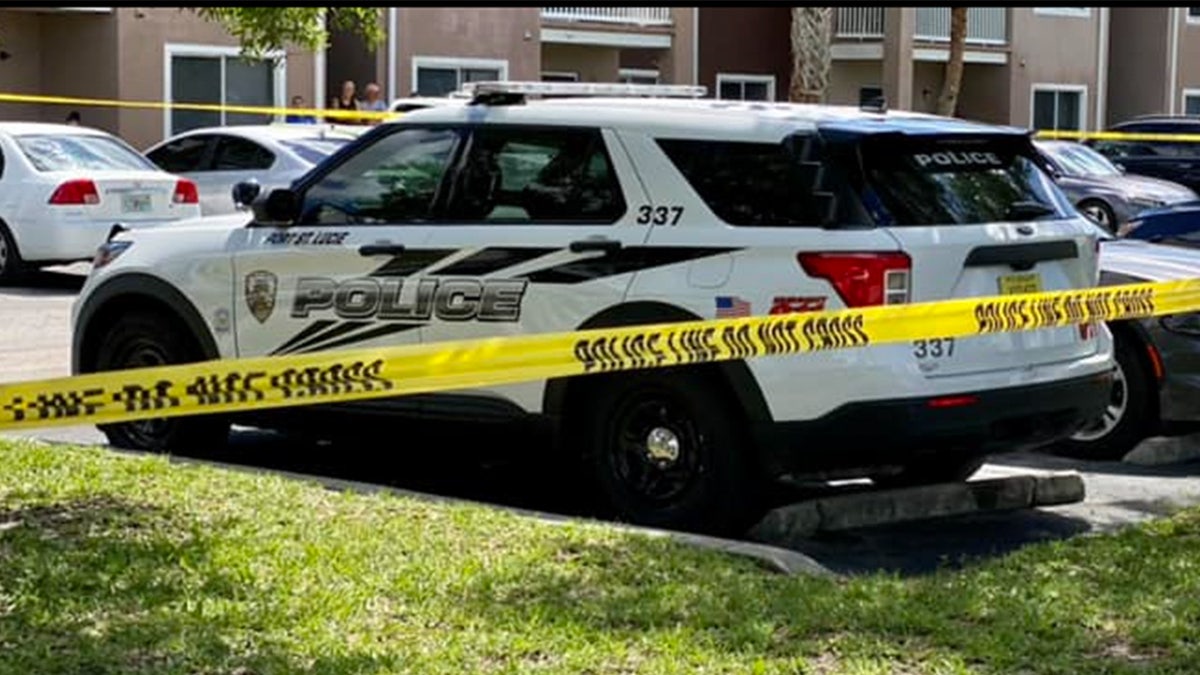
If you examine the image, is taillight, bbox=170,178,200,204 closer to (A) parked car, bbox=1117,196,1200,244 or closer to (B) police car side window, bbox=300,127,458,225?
(A) parked car, bbox=1117,196,1200,244

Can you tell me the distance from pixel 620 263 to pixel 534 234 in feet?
1.42

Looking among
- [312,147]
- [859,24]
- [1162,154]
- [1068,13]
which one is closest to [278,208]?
[312,147]

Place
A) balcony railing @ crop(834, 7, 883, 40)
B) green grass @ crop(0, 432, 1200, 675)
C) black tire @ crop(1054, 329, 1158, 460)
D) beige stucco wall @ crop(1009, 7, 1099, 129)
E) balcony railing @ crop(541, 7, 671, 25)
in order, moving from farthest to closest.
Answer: beige stucco wall @ crop(1009, 7, 1099, 129)
balcony railing @ crop(834, 7, 883, 40)
balcony railing @ crop(541, 7, 671, 25)
black tire @ crop(1054, 329, 1158, 460)
green grass @ crop(0, 432, 1200, 675)

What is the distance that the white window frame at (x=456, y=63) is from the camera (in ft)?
96.3

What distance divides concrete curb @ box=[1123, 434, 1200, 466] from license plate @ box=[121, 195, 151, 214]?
1048 cm

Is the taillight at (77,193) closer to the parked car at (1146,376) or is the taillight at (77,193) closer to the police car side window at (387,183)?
the police car side window at (387,183)

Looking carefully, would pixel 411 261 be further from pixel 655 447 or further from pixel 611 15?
pixel 611 15

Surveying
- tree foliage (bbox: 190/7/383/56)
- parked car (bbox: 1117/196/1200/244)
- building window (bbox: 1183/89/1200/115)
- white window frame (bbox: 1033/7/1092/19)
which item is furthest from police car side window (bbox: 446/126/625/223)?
building window (bbox: 1183/89/1200/115)

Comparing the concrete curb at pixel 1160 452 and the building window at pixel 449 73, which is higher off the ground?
the building window at pixel 449 73

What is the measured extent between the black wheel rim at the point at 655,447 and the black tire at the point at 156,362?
2249mm

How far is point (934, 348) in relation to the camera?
780 centimetres

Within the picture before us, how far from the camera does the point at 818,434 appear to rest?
7.79 meters

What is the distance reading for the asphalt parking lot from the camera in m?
8.28

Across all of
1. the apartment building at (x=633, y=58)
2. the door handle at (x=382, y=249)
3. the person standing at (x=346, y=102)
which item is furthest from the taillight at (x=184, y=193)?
the door handle at (x=382, y=249)
